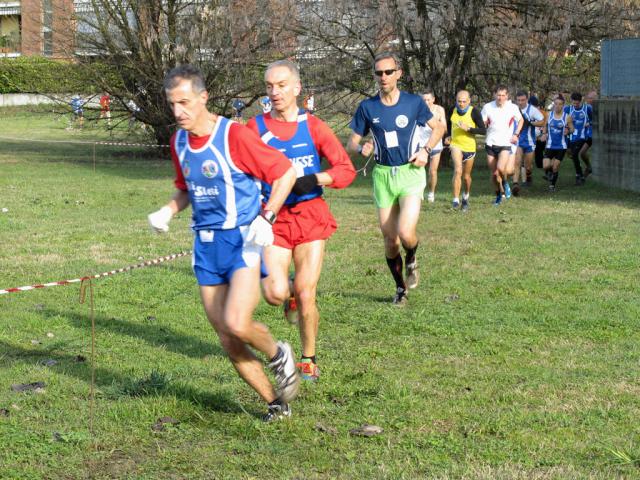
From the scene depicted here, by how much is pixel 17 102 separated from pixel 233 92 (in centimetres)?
3367

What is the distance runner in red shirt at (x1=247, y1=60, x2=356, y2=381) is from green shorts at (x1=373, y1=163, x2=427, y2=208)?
2434 mm

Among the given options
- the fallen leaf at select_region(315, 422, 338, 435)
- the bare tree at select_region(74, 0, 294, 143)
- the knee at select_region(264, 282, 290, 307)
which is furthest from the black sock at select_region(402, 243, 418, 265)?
the bare tree at select_region(74, 0, 294, 143)

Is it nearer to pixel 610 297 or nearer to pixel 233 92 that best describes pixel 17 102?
pixel 233 92

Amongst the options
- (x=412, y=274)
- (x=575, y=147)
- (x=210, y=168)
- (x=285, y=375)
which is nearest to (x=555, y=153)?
(x=575, y=147)

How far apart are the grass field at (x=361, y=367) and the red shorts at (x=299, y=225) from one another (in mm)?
924

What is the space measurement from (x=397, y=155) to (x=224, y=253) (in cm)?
429

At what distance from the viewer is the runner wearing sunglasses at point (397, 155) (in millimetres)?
9961

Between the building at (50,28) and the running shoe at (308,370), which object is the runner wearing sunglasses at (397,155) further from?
the building at (50,28)

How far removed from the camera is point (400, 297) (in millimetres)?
10094

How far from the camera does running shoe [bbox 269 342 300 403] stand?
6250 mm

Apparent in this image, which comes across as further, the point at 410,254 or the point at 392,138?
the point at 410,254

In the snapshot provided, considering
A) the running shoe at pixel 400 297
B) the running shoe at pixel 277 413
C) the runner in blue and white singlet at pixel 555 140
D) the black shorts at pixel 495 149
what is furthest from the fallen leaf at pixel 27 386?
the runner in blue and white singlet at pixel 555 140

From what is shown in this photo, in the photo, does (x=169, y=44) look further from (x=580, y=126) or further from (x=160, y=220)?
(x=160, y=220)

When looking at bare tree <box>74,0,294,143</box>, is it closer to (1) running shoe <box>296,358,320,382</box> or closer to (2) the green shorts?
(2) the green shorts
